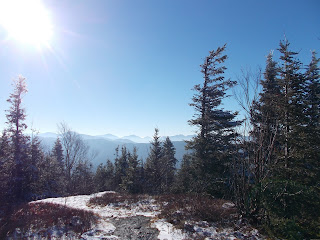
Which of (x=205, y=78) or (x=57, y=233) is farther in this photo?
(x=205, y=78)

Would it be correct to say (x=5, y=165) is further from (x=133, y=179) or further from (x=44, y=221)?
(x=133, y=179)

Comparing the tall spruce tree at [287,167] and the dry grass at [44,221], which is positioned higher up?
the tall spruce tree at [287,167]

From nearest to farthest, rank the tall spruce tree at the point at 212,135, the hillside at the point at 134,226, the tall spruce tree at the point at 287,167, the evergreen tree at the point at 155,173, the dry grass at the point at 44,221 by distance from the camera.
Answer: the tall spruce tree at the point at 287,167 < the hillside at the point at 134,226 < the dry grass at the point at 44,221 < the tall spruce tree at the point at 212,135 < the evergreen tree at the point at 155,173

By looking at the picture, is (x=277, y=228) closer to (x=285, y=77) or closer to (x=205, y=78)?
(x=285, y=77)

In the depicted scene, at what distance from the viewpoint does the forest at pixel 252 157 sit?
555cm

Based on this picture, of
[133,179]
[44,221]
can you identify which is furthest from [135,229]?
[133,179]

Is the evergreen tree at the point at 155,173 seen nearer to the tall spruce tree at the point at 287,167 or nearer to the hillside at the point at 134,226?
the hillside at the point at 134,226

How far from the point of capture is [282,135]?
419 inches

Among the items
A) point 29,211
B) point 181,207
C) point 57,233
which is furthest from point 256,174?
point 29,211

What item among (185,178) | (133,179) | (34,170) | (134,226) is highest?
(185,178)

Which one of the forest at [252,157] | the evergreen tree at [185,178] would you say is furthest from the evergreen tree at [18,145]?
the evergreen tree at [185,178]

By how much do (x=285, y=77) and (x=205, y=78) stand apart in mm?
5865

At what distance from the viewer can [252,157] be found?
7059 mm

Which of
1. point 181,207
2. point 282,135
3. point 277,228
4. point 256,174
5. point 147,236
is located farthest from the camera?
point 282,135
